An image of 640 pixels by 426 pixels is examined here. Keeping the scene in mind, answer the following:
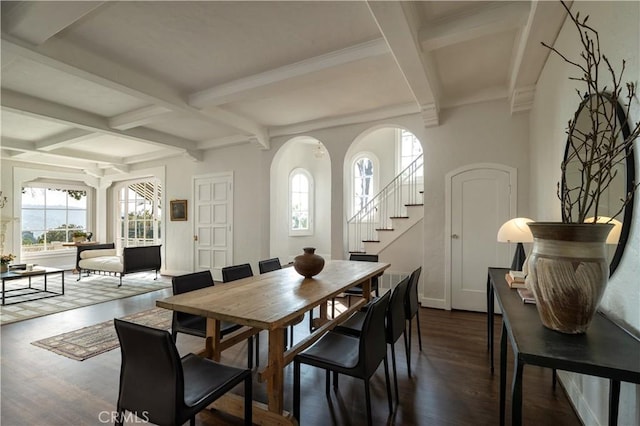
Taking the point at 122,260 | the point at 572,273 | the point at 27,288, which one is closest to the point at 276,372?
the point at 572,273

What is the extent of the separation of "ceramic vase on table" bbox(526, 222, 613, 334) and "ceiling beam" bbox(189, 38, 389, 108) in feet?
7.25

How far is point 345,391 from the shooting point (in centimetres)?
218

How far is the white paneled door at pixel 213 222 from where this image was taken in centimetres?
622

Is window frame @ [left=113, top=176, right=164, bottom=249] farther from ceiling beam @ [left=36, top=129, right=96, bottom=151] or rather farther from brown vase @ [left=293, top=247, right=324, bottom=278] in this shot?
brown vase @ [left=293, top=247, right=324, bottom=278]

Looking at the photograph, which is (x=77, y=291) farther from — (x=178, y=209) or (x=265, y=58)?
(x=265, y=58)

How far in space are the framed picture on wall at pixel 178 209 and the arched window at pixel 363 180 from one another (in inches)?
157

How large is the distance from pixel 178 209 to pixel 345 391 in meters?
6.06

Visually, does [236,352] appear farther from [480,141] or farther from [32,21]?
[480,141]

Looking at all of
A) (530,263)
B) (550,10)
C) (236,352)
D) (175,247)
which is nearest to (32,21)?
(236,352)

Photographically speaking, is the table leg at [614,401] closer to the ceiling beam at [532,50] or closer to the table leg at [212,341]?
the table leg at [212,341]

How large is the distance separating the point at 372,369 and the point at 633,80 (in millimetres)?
1880

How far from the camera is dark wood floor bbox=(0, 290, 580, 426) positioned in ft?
6.19

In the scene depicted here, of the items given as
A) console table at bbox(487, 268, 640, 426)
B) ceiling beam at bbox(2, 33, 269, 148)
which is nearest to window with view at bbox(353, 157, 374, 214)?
ceiling beam at bbox(2, 33, 269, 148)

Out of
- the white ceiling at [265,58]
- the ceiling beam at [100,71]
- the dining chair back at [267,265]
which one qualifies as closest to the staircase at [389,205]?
the white ceiling at [265,58]
